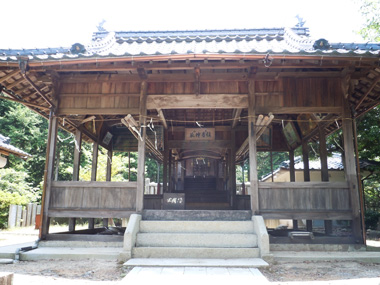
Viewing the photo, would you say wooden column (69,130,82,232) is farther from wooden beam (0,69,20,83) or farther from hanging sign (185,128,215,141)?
hanging sign (185,128,215,141)

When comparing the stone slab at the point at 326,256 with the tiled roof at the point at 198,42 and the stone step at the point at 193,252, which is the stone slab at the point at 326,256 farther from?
the tiled roof at the point at 198,42

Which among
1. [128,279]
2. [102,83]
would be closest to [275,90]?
[102,83]

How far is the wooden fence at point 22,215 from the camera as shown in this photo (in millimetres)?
14703

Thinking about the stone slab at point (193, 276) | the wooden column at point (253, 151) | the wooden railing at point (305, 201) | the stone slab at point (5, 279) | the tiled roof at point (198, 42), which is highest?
the tiled roof at point (198, 42)

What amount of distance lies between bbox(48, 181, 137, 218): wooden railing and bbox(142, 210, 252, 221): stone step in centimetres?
59

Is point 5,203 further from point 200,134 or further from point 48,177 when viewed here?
point 200,134

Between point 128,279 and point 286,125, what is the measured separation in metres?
8.91

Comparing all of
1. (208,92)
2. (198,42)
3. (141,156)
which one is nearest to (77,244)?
(141,156)

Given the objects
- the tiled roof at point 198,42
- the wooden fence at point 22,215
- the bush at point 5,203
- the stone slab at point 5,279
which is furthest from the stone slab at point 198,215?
the bush at point 5,203

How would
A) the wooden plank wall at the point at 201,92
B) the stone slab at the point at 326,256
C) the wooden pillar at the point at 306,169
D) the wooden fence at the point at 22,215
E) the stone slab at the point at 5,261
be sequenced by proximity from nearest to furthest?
the stone slab at the point at 5,261 → the stone slab at the point at 326,256 → the wooden plank wall at the point at 201,92 → the wooden pillar at the point at 306,169 → the wooden fence at the point at 22,215

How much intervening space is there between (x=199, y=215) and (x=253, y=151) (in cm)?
215

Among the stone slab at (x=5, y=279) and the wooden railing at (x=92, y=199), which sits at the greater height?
the wooden railing at (x=92, y=199)

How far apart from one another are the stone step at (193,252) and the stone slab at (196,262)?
0.16 m

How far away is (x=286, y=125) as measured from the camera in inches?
453
